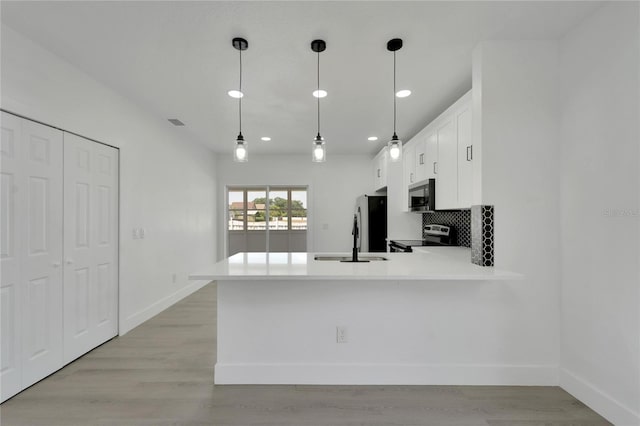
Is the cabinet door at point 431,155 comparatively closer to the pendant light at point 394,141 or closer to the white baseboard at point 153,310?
the pendant light at point 394,141

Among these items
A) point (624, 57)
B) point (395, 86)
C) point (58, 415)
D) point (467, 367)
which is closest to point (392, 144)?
point (395, 86)

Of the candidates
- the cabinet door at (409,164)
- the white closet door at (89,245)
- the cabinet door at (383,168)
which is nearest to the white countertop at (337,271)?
the white closet door at (89,245)

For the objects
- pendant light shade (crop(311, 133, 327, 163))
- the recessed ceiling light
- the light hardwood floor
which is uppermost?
the recessed ceiling light

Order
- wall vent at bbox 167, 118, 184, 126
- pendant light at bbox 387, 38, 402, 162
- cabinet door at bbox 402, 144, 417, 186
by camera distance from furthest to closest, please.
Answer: cabinet door at bbox 402, 144, 417, 186 < wall vent at bbox 167, 118, 184, 126 < pendant light at bbox 387, 38, 402, 162

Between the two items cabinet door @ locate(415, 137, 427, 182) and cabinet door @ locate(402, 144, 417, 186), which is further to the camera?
cabinet door @ locate(402, 144, 417, 186)

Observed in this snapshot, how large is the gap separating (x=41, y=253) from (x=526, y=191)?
3.56 m

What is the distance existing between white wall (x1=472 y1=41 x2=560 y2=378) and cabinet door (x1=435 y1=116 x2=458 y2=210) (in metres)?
0.64

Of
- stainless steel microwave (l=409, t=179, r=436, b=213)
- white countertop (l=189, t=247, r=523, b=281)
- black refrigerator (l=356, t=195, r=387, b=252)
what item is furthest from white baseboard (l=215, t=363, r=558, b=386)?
black refrigerator (l=356, t=195, r=387, b=252)

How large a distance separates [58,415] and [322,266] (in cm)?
185

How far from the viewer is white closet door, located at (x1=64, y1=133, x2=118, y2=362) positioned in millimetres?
2502

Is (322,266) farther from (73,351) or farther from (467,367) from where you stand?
(73,351)

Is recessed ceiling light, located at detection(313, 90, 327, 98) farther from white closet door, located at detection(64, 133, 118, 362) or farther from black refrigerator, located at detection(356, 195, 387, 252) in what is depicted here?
black refrigerator, located at detection(356, 195, 387, 252)

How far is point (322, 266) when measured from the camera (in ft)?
Result: 7.13

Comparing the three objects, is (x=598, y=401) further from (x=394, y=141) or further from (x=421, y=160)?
(x=421, y=160)
